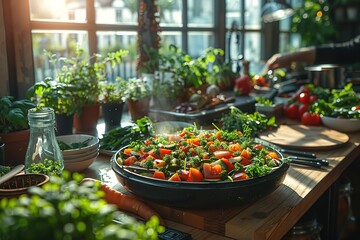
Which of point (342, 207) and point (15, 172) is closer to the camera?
point (15, 172)

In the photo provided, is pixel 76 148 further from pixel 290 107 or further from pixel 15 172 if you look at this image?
pixel 290 107

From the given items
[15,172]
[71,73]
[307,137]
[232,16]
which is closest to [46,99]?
[71,73]

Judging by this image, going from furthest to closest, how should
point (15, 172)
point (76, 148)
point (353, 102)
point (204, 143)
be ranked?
point (353, 102) < point (76, 148) < point (204, 143) < point (15, 172)

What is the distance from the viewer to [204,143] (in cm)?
135

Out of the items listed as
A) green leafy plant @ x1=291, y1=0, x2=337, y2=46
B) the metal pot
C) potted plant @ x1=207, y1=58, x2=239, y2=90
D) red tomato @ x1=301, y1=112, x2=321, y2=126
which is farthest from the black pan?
green leafy plant @ x1=291, y1=0, x2=337, y2=46

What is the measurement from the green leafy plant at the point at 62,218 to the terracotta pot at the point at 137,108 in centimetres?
148

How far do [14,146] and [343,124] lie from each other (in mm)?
1449

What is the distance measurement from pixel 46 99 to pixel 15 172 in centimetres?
65

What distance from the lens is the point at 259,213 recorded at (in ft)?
3.75

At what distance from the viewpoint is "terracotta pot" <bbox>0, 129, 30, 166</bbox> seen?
141 cm

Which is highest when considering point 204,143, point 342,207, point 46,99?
point 46,99

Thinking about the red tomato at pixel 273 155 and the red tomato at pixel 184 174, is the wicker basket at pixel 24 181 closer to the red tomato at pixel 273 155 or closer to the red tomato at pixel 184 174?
the red tomato at pixel 184 174

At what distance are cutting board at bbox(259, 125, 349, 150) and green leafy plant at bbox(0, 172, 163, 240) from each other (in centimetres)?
124

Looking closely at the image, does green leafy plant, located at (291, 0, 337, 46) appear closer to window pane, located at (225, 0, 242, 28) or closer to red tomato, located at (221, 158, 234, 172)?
window pane, located at (225, 0, 242, 28)
